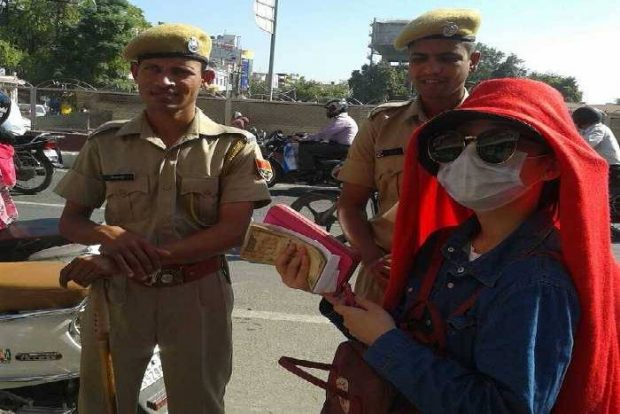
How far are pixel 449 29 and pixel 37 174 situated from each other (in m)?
8.32

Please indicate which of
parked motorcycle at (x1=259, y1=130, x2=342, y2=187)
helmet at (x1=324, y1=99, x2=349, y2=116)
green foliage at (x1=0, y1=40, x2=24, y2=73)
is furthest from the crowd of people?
green foliage at (x1=0, y1=40, x2=24, y2=73)

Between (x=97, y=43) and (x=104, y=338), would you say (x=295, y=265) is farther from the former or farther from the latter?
(x=97, y=43)

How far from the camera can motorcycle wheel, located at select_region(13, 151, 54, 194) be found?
29.7 ft

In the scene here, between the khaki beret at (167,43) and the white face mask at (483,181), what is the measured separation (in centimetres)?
105

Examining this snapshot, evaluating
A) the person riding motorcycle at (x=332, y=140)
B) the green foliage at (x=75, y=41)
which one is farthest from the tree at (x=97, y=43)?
the person riding motorcycle at (x=332, y=140)

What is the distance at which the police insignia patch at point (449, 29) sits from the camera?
2.18 meters

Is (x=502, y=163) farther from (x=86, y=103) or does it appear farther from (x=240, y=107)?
(x=86, y=103)

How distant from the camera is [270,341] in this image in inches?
156

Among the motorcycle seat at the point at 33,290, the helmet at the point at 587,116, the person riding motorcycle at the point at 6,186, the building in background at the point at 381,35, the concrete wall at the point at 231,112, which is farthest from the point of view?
the building in background at the point at 381,35

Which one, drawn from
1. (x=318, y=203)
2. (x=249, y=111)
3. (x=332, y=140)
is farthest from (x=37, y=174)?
(x=249, y=111)

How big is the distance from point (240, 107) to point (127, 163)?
53.7 ft

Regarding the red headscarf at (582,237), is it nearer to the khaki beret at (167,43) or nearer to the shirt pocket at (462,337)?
the shirt pocket at (462,337)

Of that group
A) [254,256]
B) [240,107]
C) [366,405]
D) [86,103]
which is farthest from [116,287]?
[86,103]

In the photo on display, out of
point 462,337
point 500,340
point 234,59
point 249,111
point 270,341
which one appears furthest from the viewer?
point 234,59
